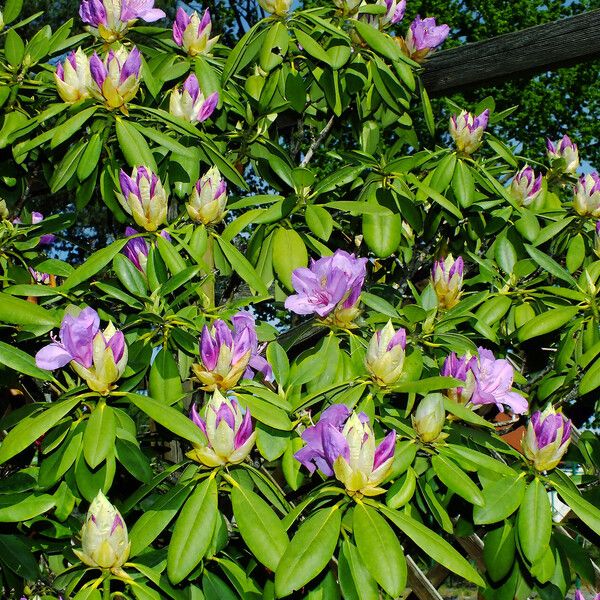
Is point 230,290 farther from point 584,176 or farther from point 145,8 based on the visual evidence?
point 584,176

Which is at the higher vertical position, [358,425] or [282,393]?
[358,425]

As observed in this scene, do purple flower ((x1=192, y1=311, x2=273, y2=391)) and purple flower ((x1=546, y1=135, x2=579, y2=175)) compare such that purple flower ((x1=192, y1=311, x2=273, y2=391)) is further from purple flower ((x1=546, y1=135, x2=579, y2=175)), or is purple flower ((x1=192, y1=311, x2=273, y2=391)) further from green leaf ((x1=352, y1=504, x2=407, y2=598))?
purple flower ((x1=546, y1=135, x2=579, y2=175))

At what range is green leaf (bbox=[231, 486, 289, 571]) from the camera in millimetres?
1048

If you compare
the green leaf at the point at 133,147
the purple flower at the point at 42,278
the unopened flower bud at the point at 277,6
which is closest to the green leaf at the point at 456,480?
the green leaf at the point at 133,147

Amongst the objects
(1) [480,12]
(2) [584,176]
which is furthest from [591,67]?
(2) [584,176]

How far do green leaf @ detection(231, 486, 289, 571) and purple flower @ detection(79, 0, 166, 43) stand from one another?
1037 millimetres

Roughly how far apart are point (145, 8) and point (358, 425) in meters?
1.06

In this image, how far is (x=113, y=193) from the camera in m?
1.60

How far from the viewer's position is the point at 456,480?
3.76 ft

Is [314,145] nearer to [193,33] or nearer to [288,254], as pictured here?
[193,33]

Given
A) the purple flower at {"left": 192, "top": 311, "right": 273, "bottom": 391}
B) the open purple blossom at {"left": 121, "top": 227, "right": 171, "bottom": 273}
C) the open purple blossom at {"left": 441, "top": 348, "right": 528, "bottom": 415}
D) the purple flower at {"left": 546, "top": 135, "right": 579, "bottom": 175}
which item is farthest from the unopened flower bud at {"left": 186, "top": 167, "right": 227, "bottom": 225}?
the purple flower at {"left": 546, "top": 135, "right": 579, "bottom": 175}

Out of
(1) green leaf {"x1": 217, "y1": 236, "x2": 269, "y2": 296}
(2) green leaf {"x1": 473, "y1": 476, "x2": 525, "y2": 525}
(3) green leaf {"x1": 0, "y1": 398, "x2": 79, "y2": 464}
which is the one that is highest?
(3) green leaf {"x1": 0, "y1": 398, "x2": 79, "y2": 464}

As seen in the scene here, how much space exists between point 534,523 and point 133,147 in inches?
33.0

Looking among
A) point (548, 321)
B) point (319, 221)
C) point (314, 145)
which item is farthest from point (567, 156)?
point (319, 221)
